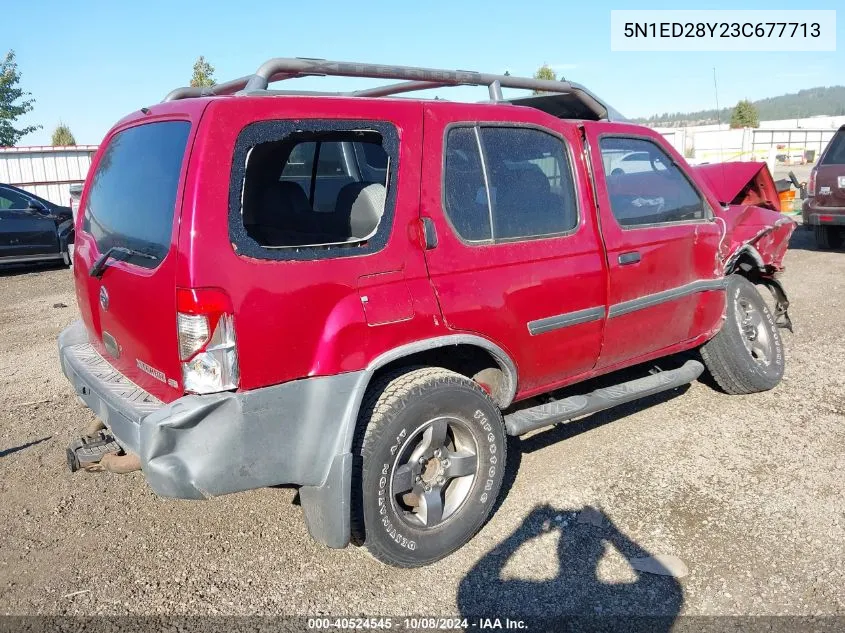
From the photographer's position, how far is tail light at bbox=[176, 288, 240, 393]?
98.7 inches

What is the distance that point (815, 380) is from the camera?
17.3 feet

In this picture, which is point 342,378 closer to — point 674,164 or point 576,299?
point 576,299

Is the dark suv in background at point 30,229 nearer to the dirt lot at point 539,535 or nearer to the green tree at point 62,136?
the dirt lot at point 539,535

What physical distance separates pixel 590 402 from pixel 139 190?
2.50m

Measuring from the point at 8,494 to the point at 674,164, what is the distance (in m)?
4.31

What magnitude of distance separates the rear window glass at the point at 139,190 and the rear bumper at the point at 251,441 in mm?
607

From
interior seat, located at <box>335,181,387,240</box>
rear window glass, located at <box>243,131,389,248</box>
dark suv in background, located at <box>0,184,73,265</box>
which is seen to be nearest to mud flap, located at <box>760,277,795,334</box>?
rear window glass, located at <box>243,131,389,248</box>

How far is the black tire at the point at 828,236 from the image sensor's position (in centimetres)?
1088

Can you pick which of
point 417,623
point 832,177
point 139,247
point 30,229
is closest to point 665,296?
point 417,623

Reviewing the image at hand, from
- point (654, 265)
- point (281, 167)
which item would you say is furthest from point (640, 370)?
point (281, 167)

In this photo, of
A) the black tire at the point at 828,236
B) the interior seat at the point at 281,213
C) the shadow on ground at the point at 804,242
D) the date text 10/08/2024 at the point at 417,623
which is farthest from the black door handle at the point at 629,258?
the black tire at the point at 828,236

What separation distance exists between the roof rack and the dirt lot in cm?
203

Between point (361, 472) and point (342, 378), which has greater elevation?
point (342, 378)

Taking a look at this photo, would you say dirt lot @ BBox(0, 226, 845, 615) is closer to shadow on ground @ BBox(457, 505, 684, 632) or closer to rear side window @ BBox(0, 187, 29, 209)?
shadow on ground @ BBox(457, 505, 684, 632)
